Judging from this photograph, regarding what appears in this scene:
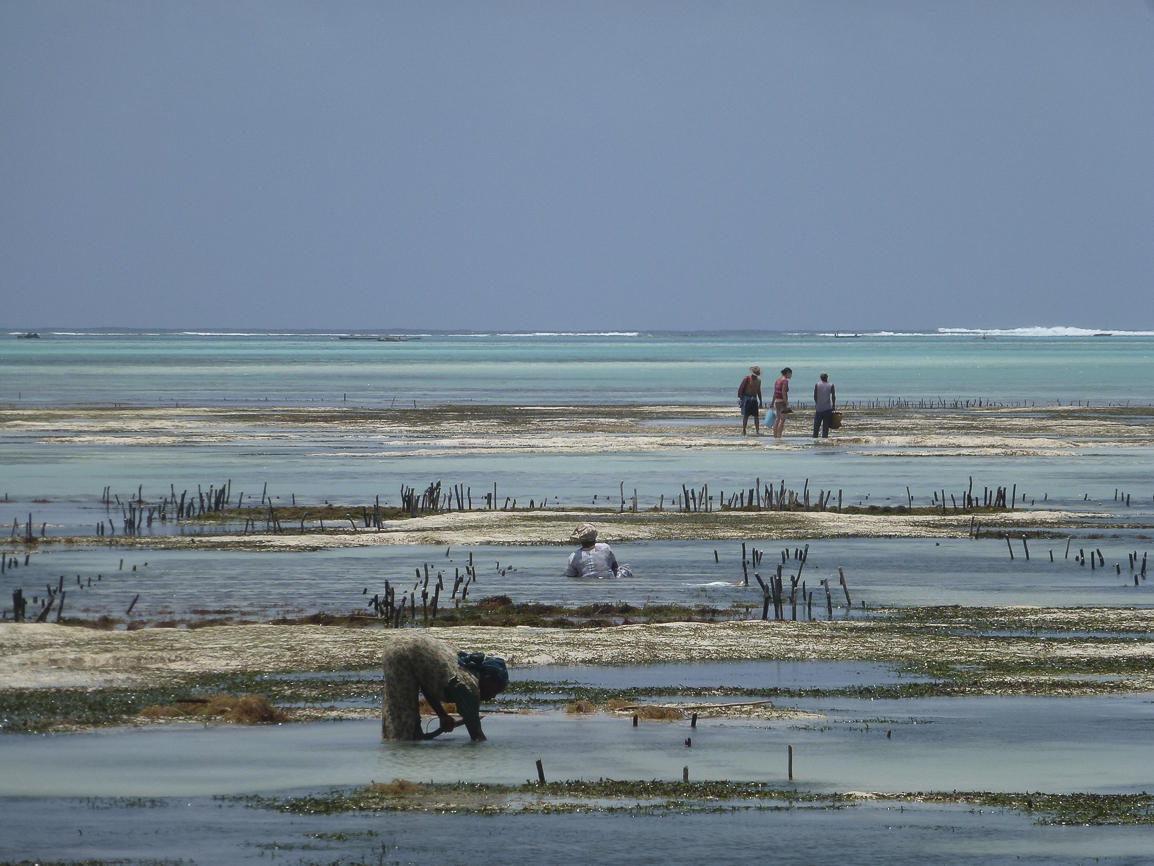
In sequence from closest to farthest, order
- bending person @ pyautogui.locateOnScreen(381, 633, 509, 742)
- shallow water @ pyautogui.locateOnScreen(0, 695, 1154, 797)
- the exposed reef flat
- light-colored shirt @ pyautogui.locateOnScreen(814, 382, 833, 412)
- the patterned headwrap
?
shallow water @ pyautogui.locateOnScreen(0, 695, 1154, 797) < bending person @ pyautogui.locateOnScreen(381, 633, 509, 742) < the patterned headwrap < light-colored shirt @ pyautogui.locateOnScreen(814, 382, 833, 412) < the exposed reef flat

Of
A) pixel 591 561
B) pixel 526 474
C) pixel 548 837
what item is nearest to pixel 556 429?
pixel 526 474

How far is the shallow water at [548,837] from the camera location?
10.6 meters

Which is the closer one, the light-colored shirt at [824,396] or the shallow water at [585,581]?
the shallow water at [585,581]

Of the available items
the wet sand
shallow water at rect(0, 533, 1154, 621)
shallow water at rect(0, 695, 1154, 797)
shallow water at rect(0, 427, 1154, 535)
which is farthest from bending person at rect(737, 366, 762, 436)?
shallow water at rect(0, 695, 1154, 797)

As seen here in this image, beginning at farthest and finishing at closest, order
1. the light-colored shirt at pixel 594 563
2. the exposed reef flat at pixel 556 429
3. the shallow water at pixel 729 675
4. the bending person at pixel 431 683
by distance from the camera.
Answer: the exposed reef flat at pixel 556 429 → the light-colored shirt at pixel 594 563 → the shallow water at pixel 729 675 → the bending person at pixel 431 683

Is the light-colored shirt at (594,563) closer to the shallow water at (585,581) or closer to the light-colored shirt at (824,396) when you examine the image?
the shallow water at (585,581)

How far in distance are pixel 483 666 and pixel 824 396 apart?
104 feet

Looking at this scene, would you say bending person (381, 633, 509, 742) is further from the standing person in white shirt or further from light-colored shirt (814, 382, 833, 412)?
light-colored shirt (814, 382, 833, 412)

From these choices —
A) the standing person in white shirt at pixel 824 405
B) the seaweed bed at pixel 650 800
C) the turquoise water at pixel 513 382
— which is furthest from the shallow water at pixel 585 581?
the turquoise water at pixel 513 382

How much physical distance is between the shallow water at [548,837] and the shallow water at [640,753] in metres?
0.61

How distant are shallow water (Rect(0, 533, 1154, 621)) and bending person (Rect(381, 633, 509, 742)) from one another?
6038 millimetres

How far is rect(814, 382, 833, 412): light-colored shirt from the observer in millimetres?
43694

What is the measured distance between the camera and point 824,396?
145ft

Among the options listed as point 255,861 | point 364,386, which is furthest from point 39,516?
point 364,386
